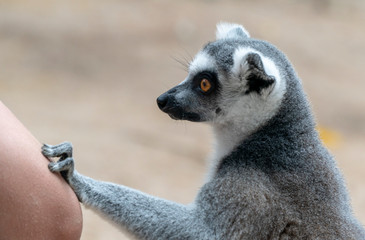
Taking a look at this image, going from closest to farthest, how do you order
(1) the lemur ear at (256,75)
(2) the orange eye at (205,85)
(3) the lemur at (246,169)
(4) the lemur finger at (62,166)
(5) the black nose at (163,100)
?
1. (4) the lemur finger at (62,166)
2. (3) the lemur at (246,169)
3. (1) the lemur ear at (256,75)
4. (5) the black nose at (163,100)
5. (2) the orange eye at (205,85)

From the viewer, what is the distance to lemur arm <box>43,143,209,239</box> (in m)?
4.55

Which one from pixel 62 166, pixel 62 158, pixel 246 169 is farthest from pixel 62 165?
pixel 246 169

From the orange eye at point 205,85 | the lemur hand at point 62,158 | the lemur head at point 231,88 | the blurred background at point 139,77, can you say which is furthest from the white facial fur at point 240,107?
the blurred background at point 139,77

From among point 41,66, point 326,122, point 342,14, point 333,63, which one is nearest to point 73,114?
point 41,66

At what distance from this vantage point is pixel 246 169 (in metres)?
4.72

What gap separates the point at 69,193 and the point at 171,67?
9694mm

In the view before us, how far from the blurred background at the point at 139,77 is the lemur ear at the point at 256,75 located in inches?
153

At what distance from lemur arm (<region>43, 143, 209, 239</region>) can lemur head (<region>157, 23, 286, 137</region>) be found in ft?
2.64

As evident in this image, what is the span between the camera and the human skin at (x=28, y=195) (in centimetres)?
382

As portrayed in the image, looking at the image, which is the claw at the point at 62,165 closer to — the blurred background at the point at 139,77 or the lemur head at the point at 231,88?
the lemur head at the point at 231,88

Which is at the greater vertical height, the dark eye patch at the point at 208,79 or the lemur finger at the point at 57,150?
the dark eye patch at the point at 208,79

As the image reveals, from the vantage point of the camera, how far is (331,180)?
4801 mm

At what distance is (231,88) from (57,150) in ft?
5.13

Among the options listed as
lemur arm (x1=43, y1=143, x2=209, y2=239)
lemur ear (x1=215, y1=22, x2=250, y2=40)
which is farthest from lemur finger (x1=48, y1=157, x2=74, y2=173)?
lemur ear (x1=215, y1=22, x2=250, y2=40)
